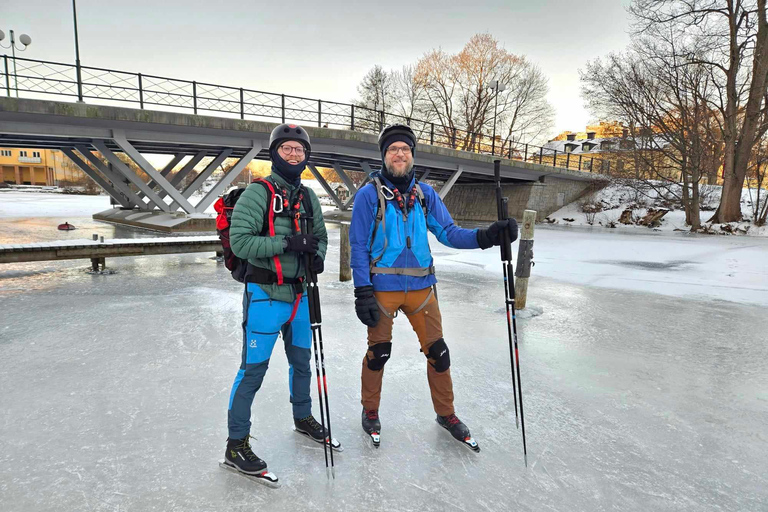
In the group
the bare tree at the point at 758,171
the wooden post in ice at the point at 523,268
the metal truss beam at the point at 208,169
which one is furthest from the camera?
the bare tree at the point at 758,171

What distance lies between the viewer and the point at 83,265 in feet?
28.6

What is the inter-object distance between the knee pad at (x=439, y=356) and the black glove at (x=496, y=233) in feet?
2.36

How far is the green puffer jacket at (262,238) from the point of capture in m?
2.33

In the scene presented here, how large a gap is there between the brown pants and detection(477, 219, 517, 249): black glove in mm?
487

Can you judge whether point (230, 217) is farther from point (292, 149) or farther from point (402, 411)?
point (402, 411)

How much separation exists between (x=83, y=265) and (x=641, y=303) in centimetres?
1056

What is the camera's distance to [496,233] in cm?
267

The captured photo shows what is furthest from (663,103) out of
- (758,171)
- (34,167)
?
(34,167)

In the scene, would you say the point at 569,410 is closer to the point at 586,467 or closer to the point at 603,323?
the point at 586,467

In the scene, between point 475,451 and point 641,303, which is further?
point 641,303

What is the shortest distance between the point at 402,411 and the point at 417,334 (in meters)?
0.76

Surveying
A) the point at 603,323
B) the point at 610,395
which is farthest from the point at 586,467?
the point at 603,323

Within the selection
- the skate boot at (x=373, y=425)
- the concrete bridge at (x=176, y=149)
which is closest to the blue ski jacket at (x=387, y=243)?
the skate boot at (x=373, y=425)

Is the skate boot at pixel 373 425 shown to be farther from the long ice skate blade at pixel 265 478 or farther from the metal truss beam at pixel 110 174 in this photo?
the metal truss beam at pixel 110 174
